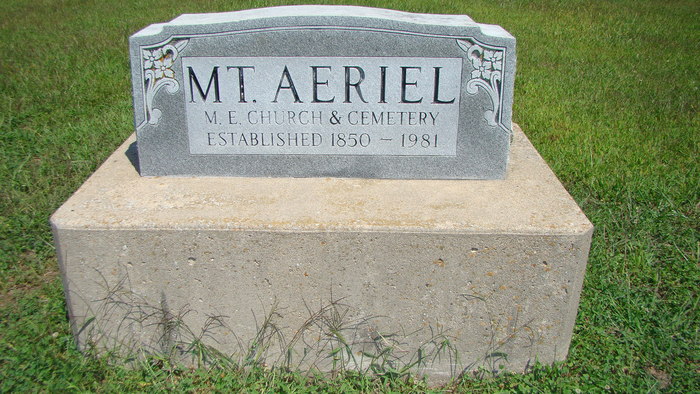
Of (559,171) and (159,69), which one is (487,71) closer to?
(159,69)

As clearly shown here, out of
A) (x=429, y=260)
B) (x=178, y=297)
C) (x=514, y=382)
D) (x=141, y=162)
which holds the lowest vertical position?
(x=514, y=382)

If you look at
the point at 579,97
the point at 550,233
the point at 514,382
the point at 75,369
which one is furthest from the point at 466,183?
the point at 579,97

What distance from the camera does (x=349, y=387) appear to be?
2430 mm

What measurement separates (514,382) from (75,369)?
1763 millimetres

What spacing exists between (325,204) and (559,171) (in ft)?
7.14

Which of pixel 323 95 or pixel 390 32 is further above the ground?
pixel 390 32

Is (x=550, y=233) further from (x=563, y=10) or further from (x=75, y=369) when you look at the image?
(x=563, y=10)

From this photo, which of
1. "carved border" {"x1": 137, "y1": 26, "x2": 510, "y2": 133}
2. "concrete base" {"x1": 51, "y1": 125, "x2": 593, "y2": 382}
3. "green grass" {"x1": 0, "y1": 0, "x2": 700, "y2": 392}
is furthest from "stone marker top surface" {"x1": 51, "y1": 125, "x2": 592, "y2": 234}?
"green grass" {"x1": 0, "y1": 0, "x2": 700, "y2": 392}

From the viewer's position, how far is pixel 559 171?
4102 millimetres

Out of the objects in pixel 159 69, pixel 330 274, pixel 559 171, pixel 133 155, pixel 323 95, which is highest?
pixel 159 69

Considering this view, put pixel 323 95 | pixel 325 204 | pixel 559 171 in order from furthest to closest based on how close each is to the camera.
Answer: pixel 559 171 < pixel 323 95 < pixel 325 204

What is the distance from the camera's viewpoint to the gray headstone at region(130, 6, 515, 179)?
2.57 metres

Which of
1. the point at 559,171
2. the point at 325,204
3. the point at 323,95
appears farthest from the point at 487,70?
the point at 559,171

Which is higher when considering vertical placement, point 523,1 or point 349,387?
point 523,1
